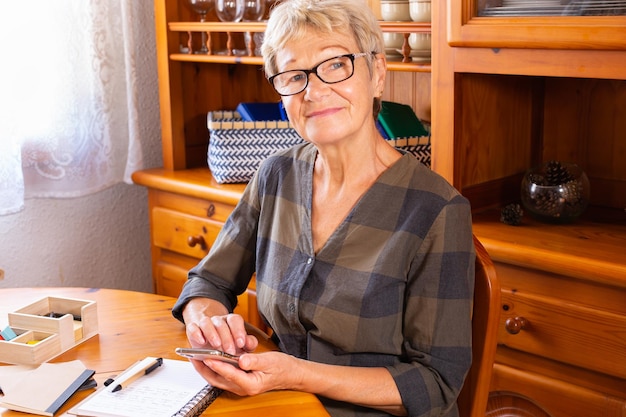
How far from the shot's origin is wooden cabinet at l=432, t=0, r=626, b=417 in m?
1.64

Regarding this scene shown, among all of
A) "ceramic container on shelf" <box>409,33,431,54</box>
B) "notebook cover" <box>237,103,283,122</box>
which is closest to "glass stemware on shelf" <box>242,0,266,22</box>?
"notebook cover" <box>237,103,283,122</box>

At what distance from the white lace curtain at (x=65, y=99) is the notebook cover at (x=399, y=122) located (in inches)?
36.5

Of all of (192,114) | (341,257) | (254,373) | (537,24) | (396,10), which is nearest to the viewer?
(254,373)

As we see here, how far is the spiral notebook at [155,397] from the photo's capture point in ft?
3.86

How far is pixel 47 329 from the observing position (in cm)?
141

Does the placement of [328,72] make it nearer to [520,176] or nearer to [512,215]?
[512,215]

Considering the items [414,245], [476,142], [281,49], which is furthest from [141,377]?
[476,142]

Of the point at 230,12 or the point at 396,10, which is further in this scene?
the point at 230,12

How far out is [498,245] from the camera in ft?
5.78

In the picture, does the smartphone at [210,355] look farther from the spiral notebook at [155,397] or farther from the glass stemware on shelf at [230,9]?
the glass stemware on shelf at [230,9]

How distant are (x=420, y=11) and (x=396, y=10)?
0.08m

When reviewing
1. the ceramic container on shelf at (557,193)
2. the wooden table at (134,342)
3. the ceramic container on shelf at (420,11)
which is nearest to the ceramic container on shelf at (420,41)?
the ceramic container on shelf at (420,11)

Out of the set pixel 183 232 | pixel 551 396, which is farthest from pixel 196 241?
pixel 551 396

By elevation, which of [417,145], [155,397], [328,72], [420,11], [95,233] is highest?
[420,11]
